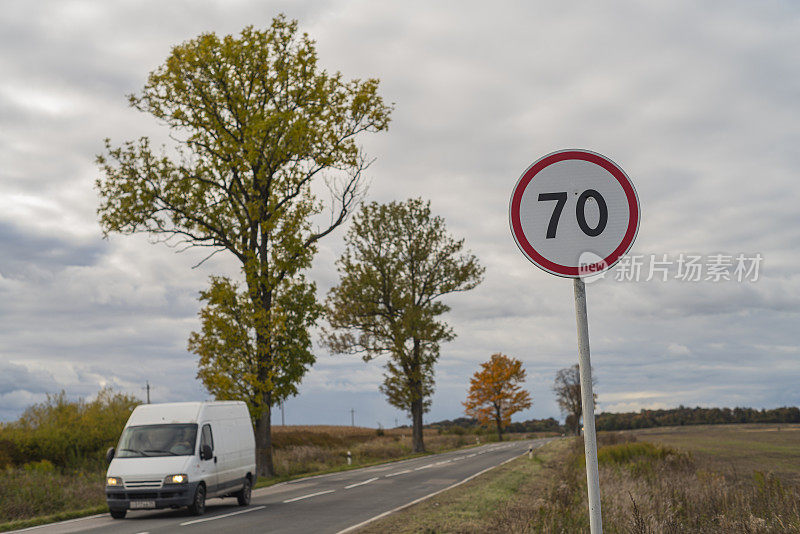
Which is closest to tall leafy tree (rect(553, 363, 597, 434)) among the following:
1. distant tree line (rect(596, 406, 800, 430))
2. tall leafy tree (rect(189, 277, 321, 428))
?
distant tree line (rect(596, 406, 800, 430))

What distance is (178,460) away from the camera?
1514 centimetres

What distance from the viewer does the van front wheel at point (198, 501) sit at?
Answer: 591 inches

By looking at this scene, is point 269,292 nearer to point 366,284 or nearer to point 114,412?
point 114,412

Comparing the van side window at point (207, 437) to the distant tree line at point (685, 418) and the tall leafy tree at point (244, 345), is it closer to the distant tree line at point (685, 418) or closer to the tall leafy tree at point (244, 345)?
the tall leafy tree at point (244, 345)

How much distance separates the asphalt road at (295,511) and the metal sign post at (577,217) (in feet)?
28.4

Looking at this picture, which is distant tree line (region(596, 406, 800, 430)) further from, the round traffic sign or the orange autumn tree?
the round traffic sign

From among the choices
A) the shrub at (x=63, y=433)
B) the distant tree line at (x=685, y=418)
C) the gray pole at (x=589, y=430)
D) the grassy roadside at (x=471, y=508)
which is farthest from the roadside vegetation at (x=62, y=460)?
the distant tree line at (x=685, y=418)

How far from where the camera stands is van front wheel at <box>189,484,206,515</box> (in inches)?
591

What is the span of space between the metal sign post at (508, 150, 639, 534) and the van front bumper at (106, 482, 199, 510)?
12396mm

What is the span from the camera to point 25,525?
14.1m

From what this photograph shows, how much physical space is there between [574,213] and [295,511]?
1230 cm

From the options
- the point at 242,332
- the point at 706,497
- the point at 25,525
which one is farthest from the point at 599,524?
the point at 242,332

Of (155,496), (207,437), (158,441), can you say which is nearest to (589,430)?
(155,496)

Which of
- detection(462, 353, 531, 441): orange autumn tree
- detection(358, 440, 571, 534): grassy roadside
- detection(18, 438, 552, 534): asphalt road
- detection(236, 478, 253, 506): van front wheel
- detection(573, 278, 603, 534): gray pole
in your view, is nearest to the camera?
detection(573, 278, 603, 534): gray pole
